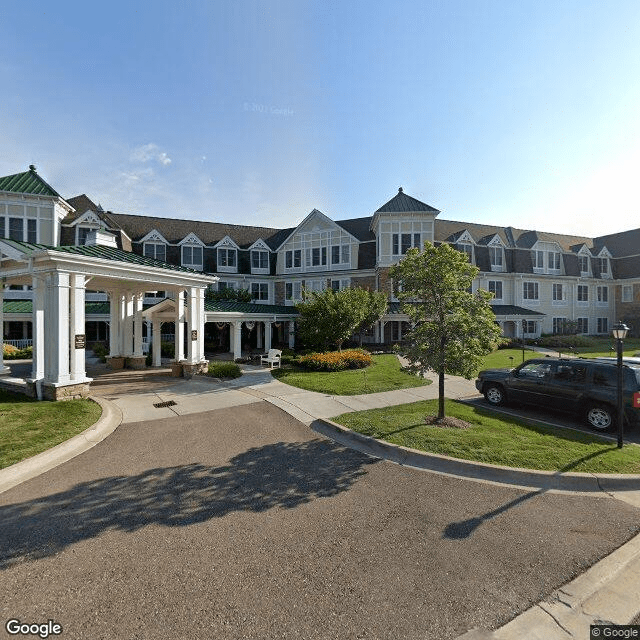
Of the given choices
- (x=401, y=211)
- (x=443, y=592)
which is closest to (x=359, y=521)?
(x=443, y=592)

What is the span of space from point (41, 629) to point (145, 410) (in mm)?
7918

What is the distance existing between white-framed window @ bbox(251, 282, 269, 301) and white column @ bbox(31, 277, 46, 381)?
21249 mm

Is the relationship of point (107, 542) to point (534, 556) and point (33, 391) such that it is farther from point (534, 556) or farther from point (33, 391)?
point (33, 391)

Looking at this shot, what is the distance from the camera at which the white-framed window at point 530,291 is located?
109 ft

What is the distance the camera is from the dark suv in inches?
338

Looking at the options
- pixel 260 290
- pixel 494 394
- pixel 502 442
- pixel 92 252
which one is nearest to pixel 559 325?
pixel 494 394

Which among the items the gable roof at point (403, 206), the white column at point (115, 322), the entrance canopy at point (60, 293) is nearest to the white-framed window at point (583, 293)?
the gable roof at point (403, 206)

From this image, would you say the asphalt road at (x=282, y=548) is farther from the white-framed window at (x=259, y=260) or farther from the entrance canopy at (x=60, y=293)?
the white-framed window at (x=259, y=260)

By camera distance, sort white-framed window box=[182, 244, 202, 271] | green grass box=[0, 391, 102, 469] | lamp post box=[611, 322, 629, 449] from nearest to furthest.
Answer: green grass box=[0, 391, 102, 469] < lamp post box=[611, 322, 629, 449] < white-framed window box=[182, 244, 202, 271]

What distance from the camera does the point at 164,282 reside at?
15.0 meters

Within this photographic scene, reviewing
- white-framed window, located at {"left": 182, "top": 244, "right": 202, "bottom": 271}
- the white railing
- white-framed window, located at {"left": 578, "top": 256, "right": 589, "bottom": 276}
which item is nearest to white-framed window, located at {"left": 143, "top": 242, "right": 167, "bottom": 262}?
white-framed window, located at {"left": 182, "top": 244, "right": 202, "bottom": 271}

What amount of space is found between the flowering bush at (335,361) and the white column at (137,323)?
9.20 metres

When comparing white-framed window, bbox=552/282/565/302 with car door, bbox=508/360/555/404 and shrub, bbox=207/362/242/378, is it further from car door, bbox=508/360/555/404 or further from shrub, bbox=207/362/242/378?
shrub, bbox=207/362/242/378

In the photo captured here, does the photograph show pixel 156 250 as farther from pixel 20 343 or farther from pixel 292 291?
pixel 292 291
